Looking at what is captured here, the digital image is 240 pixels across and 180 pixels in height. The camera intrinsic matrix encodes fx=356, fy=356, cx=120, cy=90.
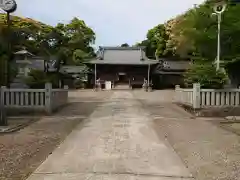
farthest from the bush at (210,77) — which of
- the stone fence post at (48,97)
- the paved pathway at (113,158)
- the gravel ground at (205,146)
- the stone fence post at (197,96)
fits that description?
the stone fence post at (48,97)

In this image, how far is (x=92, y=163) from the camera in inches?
235

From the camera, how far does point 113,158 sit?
632 cm

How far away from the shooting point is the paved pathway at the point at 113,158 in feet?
17.4

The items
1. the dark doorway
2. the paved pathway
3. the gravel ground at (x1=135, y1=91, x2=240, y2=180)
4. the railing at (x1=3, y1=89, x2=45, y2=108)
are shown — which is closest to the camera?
the paved pathway

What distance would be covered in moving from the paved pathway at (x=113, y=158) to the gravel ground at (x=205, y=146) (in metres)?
0.26

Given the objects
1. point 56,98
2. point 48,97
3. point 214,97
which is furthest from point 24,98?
point 214,97

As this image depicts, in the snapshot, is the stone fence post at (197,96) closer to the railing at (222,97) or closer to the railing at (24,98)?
the railing at (222,97)

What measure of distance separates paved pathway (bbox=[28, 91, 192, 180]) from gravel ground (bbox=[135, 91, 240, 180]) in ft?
0.85

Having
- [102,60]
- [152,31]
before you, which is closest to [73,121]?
[102,60]

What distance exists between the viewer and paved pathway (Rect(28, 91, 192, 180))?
5301 millimetres

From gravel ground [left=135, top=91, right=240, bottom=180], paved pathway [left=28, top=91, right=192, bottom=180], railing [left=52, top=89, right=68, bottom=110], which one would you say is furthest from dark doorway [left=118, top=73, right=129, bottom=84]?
paved pathway [left=28, top=91, right=192, bottom=180]

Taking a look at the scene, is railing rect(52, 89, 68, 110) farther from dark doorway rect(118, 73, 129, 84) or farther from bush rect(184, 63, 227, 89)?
dark doorway rect(118, 73, 129, 84)

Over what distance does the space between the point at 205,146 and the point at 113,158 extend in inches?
94.1

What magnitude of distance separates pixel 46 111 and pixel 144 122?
4.89 m
